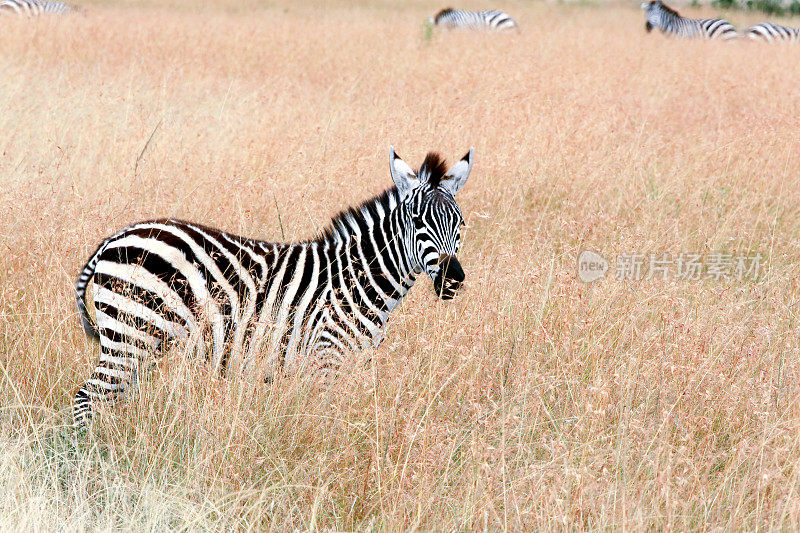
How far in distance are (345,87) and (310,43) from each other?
328 cm

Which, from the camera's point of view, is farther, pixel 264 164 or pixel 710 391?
pixel 264 164

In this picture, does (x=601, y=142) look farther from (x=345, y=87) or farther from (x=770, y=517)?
(x=770, y=517)

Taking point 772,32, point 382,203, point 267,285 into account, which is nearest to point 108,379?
point 267,285

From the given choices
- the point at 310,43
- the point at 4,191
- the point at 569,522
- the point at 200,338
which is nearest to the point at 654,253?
the point at 569,522

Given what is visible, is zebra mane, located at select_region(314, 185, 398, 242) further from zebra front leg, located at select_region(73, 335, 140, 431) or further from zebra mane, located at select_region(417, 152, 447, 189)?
zebra front leg, located at select_region(73, 335, 140, 431)

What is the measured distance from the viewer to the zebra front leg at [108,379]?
3088 mm

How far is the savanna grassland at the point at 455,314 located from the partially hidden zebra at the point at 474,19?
30.0 ft

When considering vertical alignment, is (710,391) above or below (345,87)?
below

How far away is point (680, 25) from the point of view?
61.8 feet

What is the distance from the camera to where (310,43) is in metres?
12.6

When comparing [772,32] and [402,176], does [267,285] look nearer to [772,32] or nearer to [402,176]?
[402,176]

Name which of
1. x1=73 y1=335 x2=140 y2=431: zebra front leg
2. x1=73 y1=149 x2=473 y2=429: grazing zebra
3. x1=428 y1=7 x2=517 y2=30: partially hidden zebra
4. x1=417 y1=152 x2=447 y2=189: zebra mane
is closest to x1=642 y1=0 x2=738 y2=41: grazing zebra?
x1=428 y1=7 x2=517 y2=30: partially hidden zebra

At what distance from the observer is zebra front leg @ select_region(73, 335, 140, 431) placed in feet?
10.1

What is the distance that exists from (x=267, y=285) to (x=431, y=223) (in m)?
0.80
